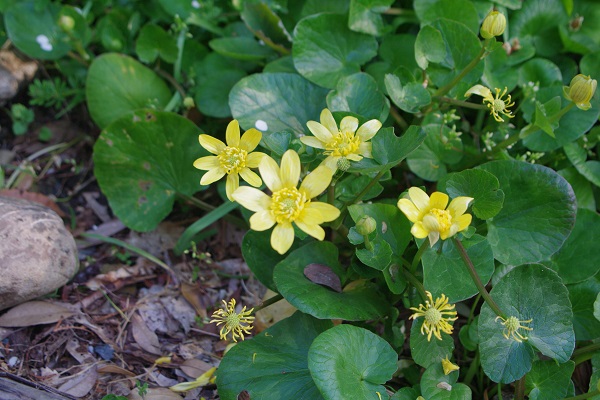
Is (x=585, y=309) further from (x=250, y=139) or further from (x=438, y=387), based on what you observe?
(x=250, y=139)

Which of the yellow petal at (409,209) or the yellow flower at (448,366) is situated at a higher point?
the yellow petal at (409,209)

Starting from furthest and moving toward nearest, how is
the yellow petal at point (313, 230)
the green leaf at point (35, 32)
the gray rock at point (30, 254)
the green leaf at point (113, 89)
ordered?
the green leaf at point (35, 32), the green leaf at point (113, 89), the gray rock at point (30, 254), the yellow petal at point (313, 230)

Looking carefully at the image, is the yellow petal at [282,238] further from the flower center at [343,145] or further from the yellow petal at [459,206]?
the yellow petal at [459,206]

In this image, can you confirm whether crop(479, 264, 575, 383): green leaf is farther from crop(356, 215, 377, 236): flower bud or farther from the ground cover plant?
crop(356, 215, 377, 236): flower bud

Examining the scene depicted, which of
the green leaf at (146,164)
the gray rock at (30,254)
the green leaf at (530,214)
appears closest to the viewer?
the green leaf at (530,214)

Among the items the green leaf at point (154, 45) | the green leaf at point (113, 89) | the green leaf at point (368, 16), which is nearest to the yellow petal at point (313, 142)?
the green leaf at point (368, 16)

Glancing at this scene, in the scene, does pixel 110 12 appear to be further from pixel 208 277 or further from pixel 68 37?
pixel 208 277

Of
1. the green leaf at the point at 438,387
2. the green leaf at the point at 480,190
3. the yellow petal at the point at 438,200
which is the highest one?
the yellow petal at the point at 438,200
